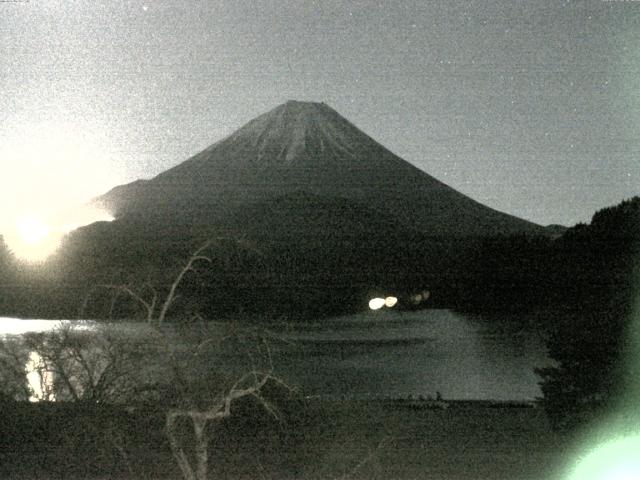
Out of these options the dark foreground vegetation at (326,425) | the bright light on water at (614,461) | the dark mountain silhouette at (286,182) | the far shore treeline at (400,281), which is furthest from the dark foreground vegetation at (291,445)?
the dark mountain silhouette at (286,182)

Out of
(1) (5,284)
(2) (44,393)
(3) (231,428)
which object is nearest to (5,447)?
(2) (44,393)

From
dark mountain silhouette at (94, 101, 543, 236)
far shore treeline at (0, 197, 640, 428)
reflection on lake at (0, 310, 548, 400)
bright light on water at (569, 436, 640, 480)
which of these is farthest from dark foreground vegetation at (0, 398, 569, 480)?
dark mountain silhouette at (94, 101, 543, 236)

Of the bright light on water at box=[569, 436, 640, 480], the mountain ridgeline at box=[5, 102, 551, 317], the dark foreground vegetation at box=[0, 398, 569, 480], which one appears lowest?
the bright light on water at box=[569, 436, 640, 480]

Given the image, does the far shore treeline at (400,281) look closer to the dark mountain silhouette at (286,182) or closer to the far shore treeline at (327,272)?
the far shore treeline at (327,272)

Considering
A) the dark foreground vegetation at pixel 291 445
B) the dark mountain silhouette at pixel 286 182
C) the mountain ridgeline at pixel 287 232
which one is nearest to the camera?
the dark foreground vegetation at pixel 291 445

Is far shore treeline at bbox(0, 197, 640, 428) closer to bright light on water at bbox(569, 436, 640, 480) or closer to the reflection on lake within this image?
bright light on water at bbox(569, 436, 640, 480)

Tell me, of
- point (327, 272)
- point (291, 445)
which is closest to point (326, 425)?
point (291, 445)
